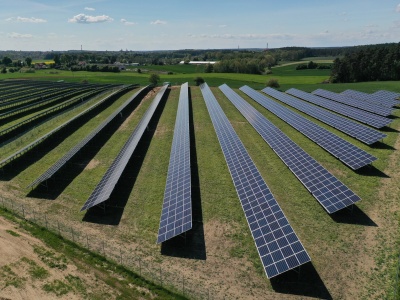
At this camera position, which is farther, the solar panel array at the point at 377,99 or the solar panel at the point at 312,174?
the solar panel array at the point at 377,99

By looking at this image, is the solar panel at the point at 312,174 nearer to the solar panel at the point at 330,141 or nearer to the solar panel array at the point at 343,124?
the solar panel at the point at 330,141

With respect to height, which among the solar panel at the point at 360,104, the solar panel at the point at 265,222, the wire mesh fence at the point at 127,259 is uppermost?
the solar panel at the point at 360,104

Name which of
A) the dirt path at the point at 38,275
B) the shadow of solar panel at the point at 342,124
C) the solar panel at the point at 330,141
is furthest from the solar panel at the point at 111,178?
the shadow of solar panel at the point at 342,124

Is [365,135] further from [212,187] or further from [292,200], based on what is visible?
[212,187]

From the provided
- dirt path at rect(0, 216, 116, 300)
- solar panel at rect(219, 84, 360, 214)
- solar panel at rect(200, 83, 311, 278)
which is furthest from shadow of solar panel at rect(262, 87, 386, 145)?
dirt path at rect(0, 216, 116, 300)

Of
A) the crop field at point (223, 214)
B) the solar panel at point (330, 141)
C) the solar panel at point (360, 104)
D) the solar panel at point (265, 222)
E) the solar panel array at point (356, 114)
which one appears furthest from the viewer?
the solar panel at point (360, 104)

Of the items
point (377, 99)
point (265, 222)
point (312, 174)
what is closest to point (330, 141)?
point (312, 174)

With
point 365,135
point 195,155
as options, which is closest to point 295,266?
point 195,155

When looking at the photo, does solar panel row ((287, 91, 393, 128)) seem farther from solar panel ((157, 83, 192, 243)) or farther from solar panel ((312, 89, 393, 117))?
solar panel ((157, 83, 192, 243))

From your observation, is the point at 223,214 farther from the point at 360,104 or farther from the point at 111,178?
the point at 360,104
